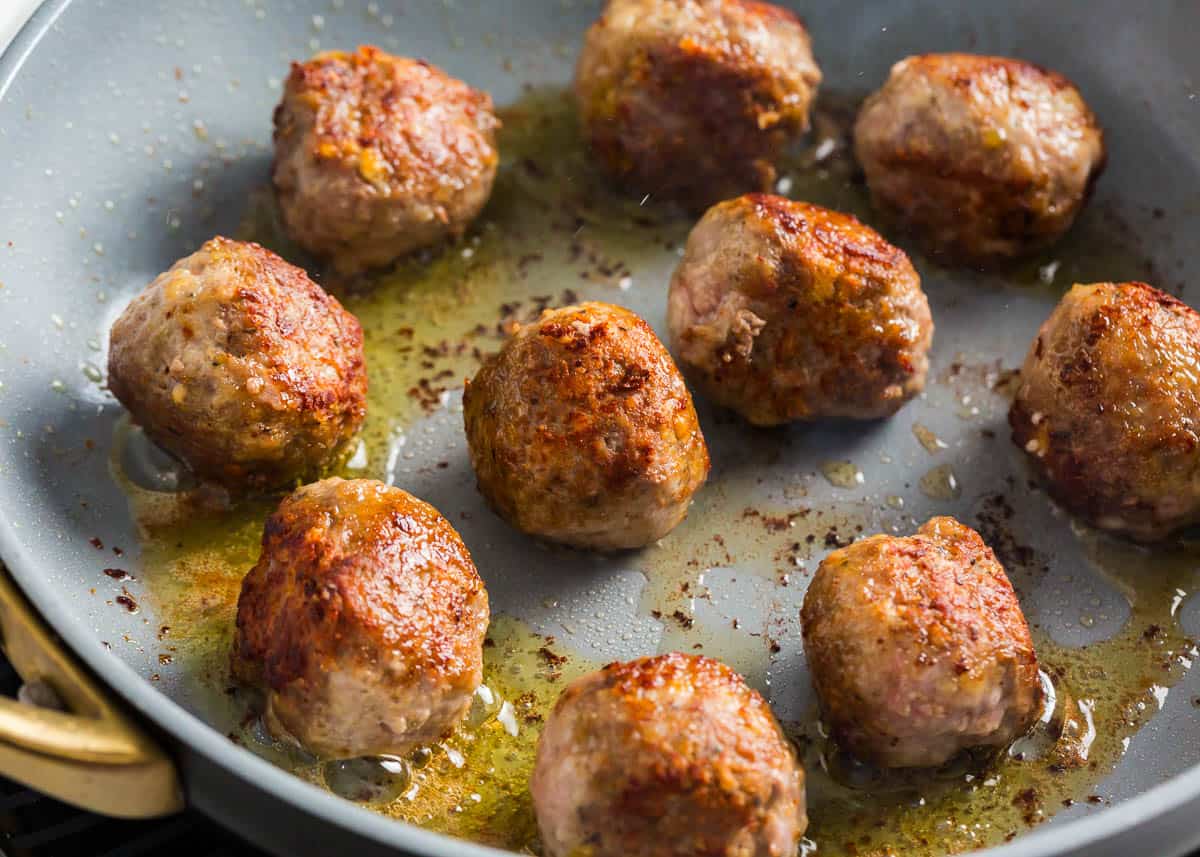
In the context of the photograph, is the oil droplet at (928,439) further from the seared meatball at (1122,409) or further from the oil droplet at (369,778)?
the oil droplet at (369,778)

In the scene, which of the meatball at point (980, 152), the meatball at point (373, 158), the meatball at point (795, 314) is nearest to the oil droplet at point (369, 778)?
the meatball at point (795, 314)

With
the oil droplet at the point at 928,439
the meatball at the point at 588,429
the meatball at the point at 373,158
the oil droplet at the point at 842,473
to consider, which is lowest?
the oil droplet at the point at 842,473

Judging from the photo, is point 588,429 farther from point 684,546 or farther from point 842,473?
point 842,473

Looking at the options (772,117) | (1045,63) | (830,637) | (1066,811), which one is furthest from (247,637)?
(1045,63)

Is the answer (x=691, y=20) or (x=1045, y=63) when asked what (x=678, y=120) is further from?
(x=1045, y=63)

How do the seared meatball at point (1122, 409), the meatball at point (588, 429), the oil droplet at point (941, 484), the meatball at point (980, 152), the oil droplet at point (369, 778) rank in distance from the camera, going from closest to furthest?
1. the oil droplet at point (369, 778)
2. the meatball at point (588, 429)
3. the seared meatball at point (1122, 409)
4. the oil droplet at point (941, 484)
5. the meatball at point (980, 152)

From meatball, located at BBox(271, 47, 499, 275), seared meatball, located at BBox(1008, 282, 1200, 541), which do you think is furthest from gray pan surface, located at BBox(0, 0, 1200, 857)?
meatball, located at BBox(271, 47, 499, 275)
